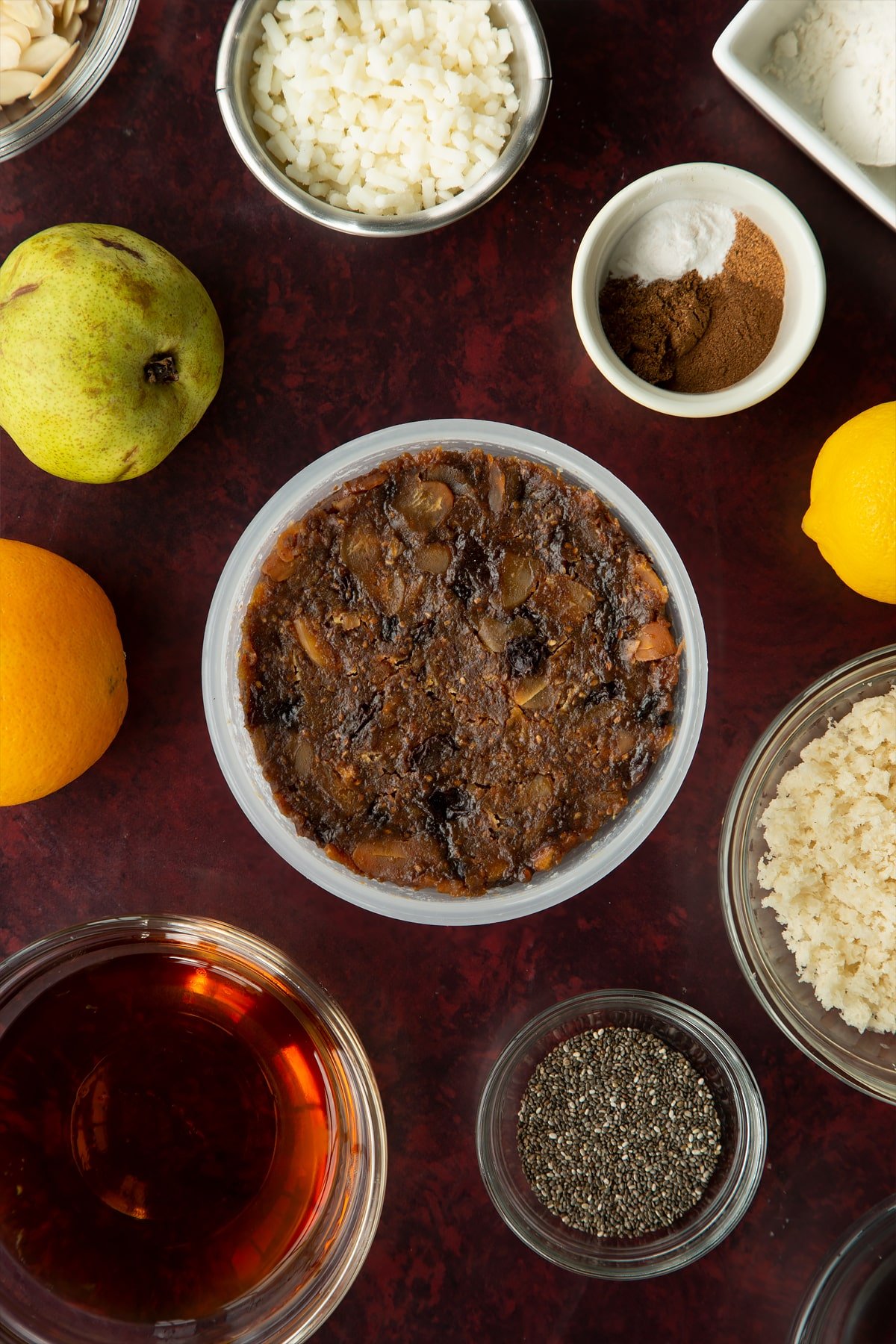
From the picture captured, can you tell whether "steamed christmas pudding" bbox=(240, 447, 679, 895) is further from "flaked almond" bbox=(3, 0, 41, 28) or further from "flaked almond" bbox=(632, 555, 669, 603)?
"flaked almond" bbox=(3, 0, 41, 28)

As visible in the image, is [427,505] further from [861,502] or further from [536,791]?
[861,502]

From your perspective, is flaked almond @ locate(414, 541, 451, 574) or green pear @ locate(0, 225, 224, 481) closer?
green pear @ locate(0, 225, 224, 481)

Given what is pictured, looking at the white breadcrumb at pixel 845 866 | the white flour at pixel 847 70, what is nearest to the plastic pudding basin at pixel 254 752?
the white breadcrumb at pixel 845 866

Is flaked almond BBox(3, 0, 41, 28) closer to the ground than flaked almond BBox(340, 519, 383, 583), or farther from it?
farther from it

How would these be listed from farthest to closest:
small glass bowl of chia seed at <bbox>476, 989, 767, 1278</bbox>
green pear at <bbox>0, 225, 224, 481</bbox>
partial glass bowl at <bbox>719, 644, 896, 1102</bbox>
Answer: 1. small glass bowl of chia seed at <bbox>476, 989, 767, 1278</bbox>
2. partial glass bowl at <bbox>719, 644, 896, 1102</bbox>
3. green pear at <bbox>0, 225, 224, 481</bbox>

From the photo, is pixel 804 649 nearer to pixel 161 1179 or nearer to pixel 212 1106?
pixel 212 1106

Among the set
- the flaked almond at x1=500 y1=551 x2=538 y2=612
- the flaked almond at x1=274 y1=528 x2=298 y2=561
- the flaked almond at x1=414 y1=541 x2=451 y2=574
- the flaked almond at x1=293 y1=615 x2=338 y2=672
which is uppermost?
the flaked almond at x1=500 y1=551 x2=538 y2=612

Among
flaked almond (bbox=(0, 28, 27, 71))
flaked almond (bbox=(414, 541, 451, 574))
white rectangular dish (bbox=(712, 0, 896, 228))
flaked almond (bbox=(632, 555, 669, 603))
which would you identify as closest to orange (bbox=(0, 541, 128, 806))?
flaked almond (bbox=(414, 541, 451, 574))
